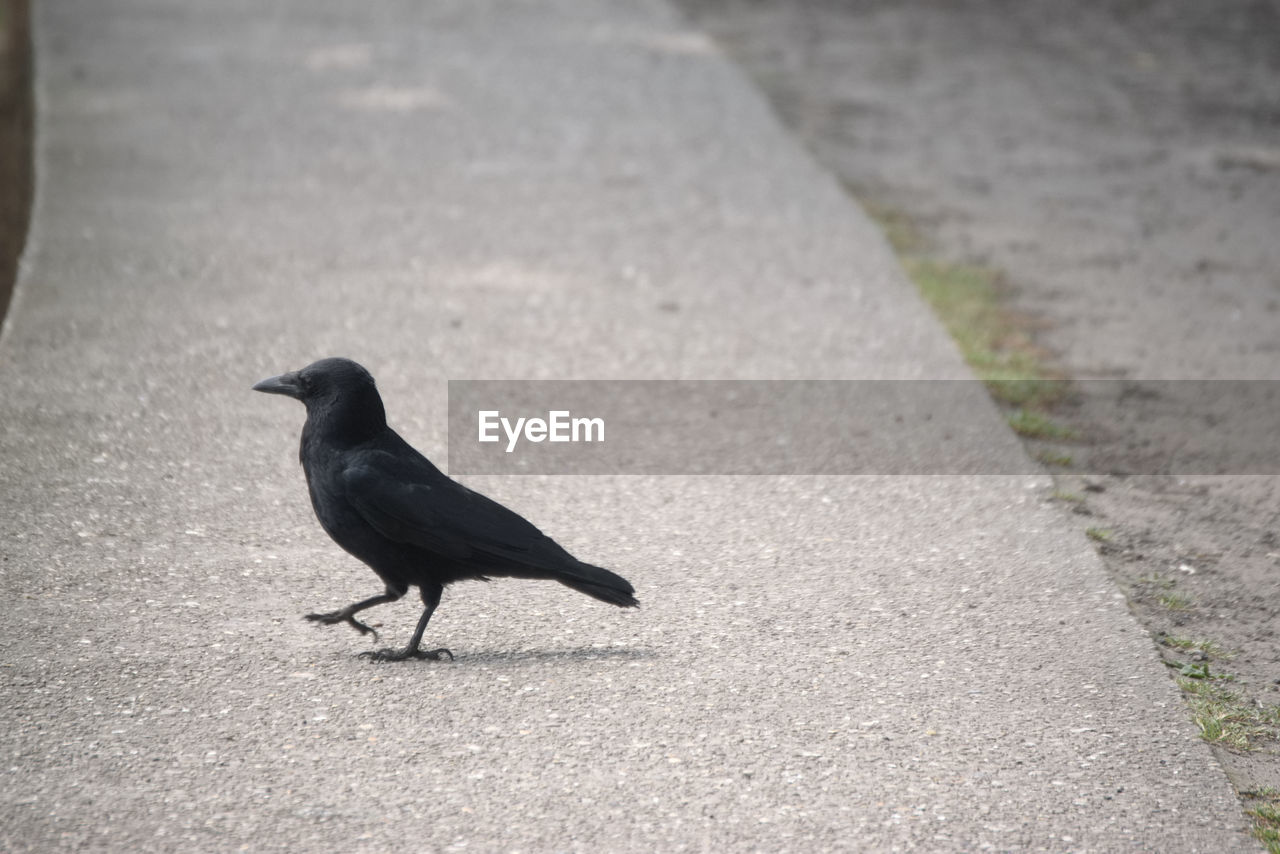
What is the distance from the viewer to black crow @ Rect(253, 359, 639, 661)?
410 centimetres

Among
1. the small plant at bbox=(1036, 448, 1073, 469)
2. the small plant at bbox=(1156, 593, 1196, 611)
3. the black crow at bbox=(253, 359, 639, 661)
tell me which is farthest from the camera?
the small plant at bbox=(1036, 448, 1073, 469)

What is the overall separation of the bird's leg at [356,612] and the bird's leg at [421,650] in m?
0.08

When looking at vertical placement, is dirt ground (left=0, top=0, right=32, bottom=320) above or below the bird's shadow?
below

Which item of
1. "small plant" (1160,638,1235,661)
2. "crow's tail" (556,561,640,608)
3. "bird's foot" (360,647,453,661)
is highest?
"crow's tail" (556,561,640,608)

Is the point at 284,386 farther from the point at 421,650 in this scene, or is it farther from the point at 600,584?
the point at 600,584

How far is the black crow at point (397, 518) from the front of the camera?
4.10 metres

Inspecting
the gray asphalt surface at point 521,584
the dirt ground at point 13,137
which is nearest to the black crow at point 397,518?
the gray asphalt surface at point 521,584

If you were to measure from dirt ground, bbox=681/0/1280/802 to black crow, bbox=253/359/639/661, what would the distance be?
1975 millimetres

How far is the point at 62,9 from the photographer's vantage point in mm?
14742

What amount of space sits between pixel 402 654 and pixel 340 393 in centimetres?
77

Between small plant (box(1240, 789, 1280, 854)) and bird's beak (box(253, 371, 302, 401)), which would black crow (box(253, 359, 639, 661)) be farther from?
small plant (box(1240, 789, 1280, 854))

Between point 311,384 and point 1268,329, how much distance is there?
560 centimetres

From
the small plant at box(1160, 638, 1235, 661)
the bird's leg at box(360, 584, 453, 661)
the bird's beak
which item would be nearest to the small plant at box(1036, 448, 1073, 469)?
the small plant at box(1160, 638, 1235, 661)

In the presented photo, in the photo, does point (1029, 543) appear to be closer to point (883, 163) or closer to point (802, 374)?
point (802, 374)
